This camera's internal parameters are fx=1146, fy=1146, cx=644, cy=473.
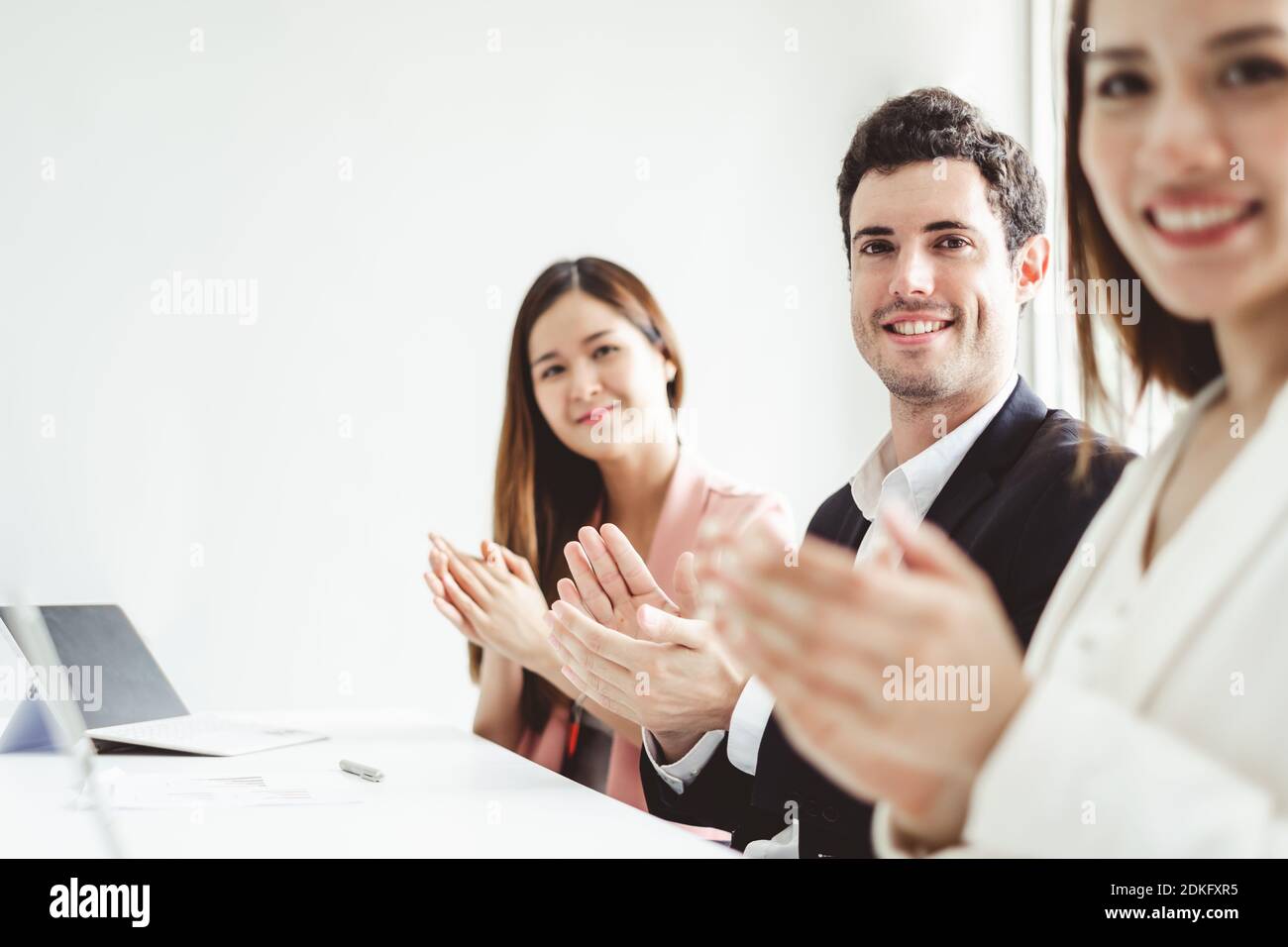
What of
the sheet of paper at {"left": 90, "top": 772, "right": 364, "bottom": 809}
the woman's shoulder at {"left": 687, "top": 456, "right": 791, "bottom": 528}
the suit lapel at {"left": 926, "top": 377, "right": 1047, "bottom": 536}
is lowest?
the sheet of paper at {"left": 90, "top": 772, "right": 364, "bottom": 809}

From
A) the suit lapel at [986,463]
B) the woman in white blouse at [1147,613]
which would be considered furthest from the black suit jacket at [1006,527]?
the woman in white blouse at [1147,613]

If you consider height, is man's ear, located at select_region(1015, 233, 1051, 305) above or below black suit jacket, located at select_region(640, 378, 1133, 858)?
above

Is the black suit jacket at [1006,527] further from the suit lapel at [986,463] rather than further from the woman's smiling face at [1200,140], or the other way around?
the woman's smiling face at [1200,140]

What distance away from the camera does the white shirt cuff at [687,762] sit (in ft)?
3.50

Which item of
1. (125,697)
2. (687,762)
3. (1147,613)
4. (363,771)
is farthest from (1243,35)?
(125,697)

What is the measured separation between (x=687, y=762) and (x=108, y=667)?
2.39 ft

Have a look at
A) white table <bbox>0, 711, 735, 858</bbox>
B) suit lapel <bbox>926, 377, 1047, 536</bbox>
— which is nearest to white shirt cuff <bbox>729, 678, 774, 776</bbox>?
white table <bbox>0, 711, 735, 858</bbox>

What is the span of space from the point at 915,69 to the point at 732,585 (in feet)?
5.60

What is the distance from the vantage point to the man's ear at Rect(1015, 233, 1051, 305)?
3.68 ft

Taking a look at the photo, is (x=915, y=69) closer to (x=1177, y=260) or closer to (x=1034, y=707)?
(x=1177, y=260)

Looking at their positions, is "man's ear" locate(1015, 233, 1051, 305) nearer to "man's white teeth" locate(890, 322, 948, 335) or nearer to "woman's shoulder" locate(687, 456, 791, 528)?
"man's white teeth" locate(890, 322, 948, 335)

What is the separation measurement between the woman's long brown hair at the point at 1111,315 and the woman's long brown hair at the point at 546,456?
1.14 metres

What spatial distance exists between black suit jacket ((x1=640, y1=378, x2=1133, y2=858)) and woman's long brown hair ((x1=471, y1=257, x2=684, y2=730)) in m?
0.77

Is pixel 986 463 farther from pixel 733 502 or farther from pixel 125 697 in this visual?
pixel 125 697
